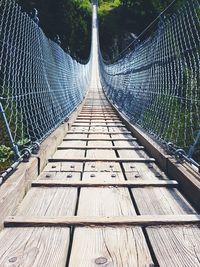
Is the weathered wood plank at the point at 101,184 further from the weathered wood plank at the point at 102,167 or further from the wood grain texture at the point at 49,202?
the weathered wood plank at the point at 102,167

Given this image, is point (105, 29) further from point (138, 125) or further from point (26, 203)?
point (26, 203)

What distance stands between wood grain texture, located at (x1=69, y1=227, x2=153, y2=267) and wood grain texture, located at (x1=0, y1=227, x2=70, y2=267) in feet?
0.13

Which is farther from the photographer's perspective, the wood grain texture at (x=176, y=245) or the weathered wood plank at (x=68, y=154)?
the weathered wood plank at (x=68, y=154)

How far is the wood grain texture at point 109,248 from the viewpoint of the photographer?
121 centimetres

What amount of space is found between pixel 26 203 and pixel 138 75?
12.7 feet

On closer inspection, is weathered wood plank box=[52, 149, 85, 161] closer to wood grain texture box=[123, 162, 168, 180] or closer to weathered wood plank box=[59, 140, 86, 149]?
weathered wood plank box=[59, 140, 86, 149]

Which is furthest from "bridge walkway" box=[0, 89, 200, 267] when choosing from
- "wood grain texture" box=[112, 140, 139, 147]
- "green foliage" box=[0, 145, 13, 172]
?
"green foliage" box=[0, 145, 13, 172]

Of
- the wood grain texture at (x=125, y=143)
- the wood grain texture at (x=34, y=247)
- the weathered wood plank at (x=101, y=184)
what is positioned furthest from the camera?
the wood grain texture at (x=125, y=143)

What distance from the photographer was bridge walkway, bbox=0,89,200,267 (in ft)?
4.07

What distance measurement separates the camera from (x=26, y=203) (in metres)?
1.70

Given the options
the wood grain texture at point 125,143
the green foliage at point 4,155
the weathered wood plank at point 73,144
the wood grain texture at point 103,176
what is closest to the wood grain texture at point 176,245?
the wood grain texture at point 103,176

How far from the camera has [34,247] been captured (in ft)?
4.26

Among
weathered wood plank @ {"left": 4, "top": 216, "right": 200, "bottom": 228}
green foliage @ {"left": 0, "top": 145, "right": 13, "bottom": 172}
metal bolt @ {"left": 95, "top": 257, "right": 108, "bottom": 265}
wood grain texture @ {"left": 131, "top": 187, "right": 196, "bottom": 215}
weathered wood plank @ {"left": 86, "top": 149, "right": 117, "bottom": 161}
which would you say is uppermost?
metal bolt @ {"left": 95, "top": 257, "right": 108, "bottom": 265}

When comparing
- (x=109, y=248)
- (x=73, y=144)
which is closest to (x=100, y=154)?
(x=73, y=144)
